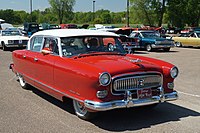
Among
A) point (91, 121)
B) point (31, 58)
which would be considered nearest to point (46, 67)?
point (31, 58)

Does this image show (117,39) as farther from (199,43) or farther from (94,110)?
(199,43)

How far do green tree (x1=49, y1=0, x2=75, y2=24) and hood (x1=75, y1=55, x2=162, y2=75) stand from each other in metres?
74.8

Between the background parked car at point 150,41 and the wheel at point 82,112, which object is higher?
the background parked car at point 150,41

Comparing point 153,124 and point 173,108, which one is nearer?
point 153,124

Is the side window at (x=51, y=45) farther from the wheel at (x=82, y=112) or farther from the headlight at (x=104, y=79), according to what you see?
the headlight at (x=104, y=79)

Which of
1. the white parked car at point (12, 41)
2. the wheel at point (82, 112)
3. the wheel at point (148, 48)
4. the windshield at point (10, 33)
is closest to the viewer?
the wheel at point (82, 112)

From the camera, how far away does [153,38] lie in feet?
72.7

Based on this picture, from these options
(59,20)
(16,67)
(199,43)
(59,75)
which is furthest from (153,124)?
(59,20)

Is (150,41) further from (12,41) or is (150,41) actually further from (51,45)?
(51,45)

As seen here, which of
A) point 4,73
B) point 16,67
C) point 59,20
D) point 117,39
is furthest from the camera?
point 59,20

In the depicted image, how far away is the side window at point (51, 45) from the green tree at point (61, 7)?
73.5m

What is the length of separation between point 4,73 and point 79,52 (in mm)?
5680

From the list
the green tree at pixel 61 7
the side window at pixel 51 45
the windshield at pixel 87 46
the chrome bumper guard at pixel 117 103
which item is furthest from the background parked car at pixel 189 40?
the green tree at pixel 61 7

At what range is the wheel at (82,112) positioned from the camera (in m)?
5.69
